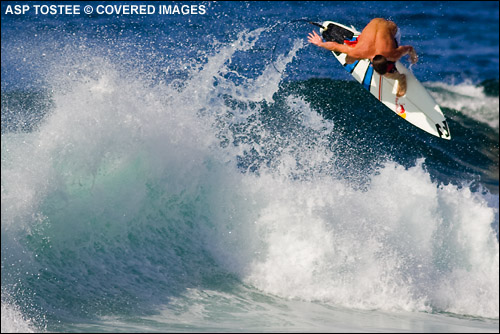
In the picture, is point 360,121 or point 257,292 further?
point 360,121

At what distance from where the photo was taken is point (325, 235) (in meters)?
6.83

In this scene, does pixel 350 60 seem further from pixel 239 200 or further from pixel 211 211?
pixel 211 211

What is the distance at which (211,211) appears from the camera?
7.12 meters

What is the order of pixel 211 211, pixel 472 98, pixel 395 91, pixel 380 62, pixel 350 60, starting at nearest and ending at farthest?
pixel 380 62 < pixel 211 211 < pixel 395 91 < pixel 350 60 < pixel 472 98

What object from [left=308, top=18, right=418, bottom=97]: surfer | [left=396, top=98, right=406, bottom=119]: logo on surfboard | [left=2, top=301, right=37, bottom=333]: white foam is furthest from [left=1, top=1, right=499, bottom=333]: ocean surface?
[left=308, top=18, right=418, bottom=97]: surfer

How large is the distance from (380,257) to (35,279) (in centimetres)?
421

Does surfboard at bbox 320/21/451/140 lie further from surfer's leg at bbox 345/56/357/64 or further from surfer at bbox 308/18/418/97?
surfer at bbox 308/18/418/97

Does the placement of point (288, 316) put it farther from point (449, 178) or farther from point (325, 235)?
point (449, 178)

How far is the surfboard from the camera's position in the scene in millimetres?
7605

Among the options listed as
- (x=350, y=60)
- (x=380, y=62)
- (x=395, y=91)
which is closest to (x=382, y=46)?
(x=380, y=62)

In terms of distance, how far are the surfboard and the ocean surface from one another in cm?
58

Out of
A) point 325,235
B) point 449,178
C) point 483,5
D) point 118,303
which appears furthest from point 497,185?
point 118,303

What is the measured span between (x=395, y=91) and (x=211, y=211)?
10.7 ft

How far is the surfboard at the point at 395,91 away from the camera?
7605 mm
